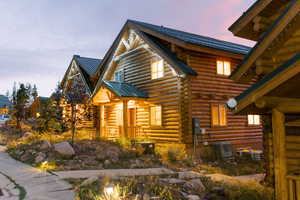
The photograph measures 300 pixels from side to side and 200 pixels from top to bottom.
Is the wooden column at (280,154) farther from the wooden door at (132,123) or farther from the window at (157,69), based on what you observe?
the wooden door at (132,123)

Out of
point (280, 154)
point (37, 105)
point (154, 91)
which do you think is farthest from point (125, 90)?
point (37, 105)

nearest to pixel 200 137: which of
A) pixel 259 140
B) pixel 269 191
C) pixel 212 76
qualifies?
pixel 212 76

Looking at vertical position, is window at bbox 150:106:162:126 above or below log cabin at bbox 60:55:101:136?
below

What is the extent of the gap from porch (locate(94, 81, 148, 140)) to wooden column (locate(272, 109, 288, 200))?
10109mm

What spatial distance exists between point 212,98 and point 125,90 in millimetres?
5000

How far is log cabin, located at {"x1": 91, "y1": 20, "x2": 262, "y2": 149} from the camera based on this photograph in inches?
529

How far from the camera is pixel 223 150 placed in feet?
44.2

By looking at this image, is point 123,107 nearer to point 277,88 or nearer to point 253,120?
point 253,120

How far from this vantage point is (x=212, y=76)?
1448 cm

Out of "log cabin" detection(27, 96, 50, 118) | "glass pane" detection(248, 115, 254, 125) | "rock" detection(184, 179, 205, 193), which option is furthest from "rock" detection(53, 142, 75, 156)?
"log cabin" detection(27, 96, 50, 118)

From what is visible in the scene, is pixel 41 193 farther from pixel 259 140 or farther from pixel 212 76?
pixel 259 140

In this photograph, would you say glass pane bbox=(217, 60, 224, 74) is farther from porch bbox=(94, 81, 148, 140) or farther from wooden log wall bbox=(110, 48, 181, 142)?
porch bbox=(94, 81, 148, 140)

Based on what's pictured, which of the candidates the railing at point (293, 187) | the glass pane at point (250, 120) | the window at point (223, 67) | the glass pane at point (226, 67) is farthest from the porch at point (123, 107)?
the railing at point (293, 187)

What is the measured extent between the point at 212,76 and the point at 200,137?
133 inches
